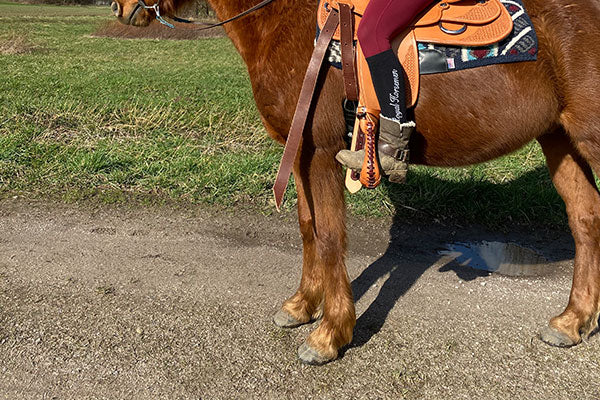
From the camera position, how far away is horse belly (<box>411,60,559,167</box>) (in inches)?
114

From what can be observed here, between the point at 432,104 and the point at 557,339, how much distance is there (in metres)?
1.66

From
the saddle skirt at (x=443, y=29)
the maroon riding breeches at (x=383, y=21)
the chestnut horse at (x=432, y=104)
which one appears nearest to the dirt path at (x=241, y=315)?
the chestnut horse at (x=432, y=104)

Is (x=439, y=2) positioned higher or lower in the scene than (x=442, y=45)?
higher

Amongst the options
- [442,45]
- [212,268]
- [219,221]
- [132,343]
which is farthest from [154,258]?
[442,45]

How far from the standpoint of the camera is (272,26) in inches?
120

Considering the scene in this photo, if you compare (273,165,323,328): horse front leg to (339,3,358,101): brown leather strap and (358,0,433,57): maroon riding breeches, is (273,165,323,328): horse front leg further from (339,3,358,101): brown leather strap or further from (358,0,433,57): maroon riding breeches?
(358,0,433,57): maroon riding breeches

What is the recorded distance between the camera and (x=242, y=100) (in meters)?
10.1

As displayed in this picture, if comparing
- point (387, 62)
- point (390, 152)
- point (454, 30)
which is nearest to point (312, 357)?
point (390, 152)

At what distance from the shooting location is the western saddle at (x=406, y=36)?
2836 mm

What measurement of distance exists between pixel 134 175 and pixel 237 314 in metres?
2.74

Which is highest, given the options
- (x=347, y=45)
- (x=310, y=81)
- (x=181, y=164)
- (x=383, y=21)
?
(x=383, y=21)

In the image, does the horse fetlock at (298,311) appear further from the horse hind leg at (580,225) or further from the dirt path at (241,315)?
the horse hind leg at (580,225)

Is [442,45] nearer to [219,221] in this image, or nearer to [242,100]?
[219,221]

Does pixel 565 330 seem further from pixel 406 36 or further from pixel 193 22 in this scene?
pixel 193 22
